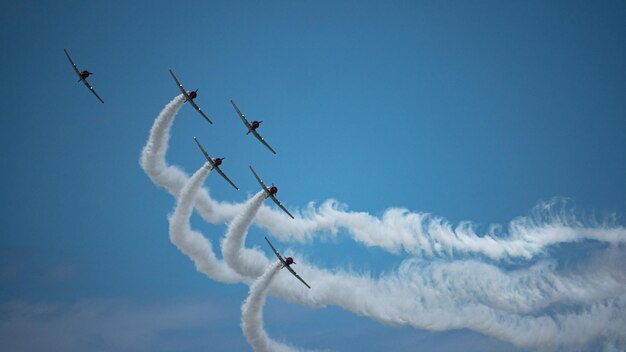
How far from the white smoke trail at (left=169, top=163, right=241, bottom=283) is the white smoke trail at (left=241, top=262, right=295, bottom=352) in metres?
3.80

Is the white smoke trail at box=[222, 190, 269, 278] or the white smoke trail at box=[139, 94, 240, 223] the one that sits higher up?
the white smoke trail at box=[139, 94, 240, 223]

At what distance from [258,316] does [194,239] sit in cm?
1049

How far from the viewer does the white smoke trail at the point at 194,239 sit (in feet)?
262

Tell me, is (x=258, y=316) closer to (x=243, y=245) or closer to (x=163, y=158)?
(x=243, y=245)

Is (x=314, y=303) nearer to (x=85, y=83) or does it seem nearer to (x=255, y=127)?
(x=255, y=127)

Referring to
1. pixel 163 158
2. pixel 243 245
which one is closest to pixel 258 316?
pixel 243 245

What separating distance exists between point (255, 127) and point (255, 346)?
21.7m

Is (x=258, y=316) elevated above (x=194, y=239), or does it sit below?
below

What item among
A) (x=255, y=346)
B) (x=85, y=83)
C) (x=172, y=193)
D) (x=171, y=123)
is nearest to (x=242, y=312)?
(x=255, y=346)

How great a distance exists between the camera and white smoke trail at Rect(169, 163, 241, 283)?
79875 mm

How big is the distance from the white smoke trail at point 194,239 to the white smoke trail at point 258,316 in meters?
3.80

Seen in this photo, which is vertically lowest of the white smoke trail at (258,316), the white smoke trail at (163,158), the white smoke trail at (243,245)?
the white smoke trail at (258,316)

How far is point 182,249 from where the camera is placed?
8012 cm

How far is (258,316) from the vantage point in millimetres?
76750
